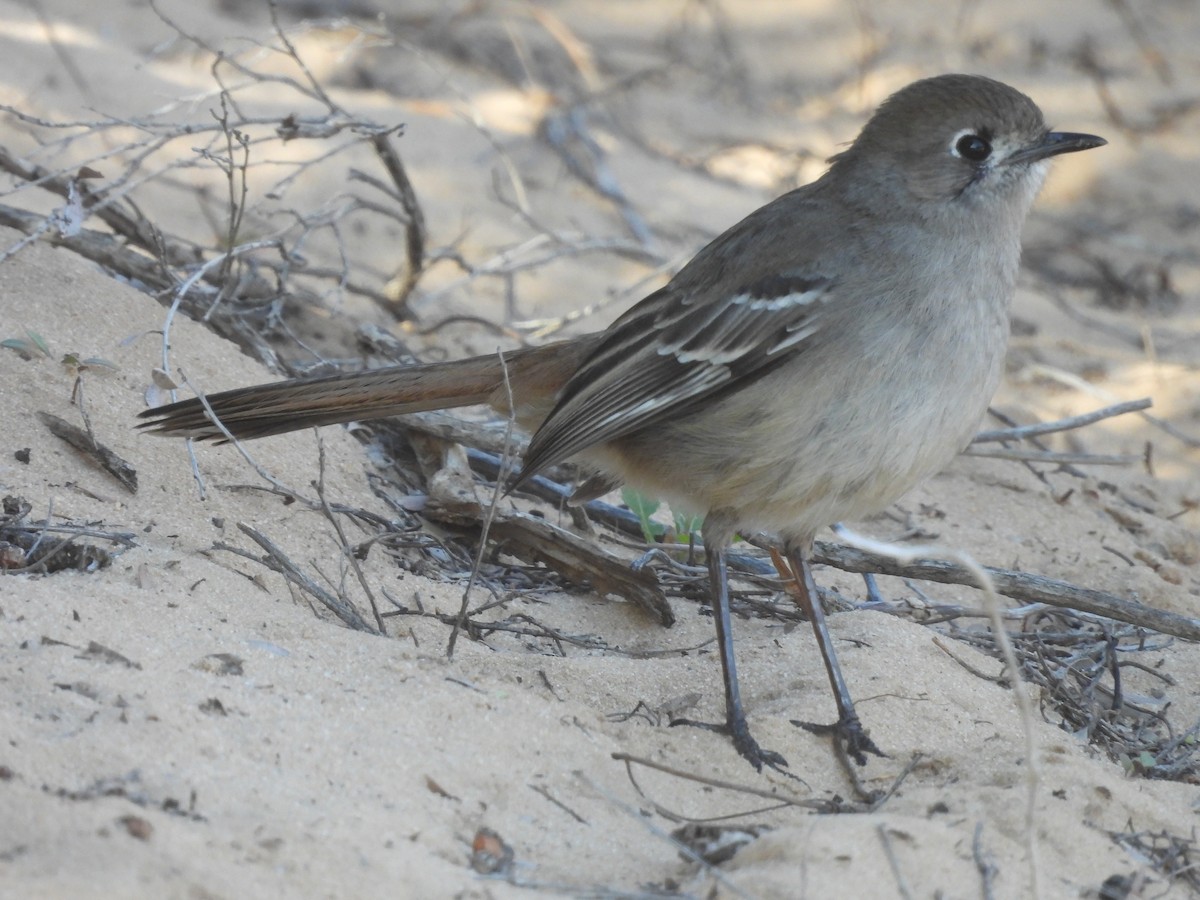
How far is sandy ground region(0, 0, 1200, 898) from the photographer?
Result: 2.80 metres

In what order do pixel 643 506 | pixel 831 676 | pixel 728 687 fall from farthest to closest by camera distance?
pixel 643 506 → pixel 831 676 → pixel 728 687

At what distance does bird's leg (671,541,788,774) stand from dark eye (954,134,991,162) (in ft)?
4.49

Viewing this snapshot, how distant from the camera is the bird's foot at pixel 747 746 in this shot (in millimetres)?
3668

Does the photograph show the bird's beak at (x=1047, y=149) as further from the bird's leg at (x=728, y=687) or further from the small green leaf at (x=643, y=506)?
the small green leaf at (x=643, y=506)

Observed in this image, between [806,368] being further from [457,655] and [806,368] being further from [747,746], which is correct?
[457,655]

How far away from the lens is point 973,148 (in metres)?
4.21

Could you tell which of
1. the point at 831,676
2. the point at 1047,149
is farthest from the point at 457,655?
the point at 1047,149

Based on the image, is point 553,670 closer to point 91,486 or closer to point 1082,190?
point 91,486

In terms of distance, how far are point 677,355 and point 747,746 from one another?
3.98ft

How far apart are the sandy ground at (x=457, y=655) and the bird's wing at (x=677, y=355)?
26.8 inches

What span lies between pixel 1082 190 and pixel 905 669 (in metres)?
6.74

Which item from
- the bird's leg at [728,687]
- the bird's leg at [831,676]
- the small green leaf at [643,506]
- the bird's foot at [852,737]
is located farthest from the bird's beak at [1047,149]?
the bird's foot at [852,737]

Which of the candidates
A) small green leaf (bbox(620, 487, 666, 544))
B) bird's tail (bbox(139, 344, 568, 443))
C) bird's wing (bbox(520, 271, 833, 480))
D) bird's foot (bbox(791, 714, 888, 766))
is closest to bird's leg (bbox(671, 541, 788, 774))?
bird's foot (bbox(791, 714, 888, 766))

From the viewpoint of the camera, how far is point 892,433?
3.79 m
